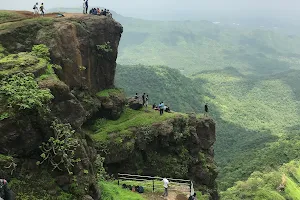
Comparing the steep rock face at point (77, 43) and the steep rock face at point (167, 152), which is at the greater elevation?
the steep rock face at point (77, 43)

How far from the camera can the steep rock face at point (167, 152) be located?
30.3 meters

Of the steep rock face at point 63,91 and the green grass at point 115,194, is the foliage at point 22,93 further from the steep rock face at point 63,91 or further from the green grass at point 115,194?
the green grass at point 115,194

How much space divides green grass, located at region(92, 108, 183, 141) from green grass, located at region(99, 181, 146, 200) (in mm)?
8108

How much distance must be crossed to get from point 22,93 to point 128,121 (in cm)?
1774

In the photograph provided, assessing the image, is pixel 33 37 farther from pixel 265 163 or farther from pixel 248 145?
pixel 248 145

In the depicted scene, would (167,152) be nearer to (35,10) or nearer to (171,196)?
(171,196)

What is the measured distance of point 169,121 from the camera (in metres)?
33.1

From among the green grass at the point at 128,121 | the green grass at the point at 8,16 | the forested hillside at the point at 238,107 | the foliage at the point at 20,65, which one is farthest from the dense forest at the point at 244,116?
the green grass at the point at 128,121

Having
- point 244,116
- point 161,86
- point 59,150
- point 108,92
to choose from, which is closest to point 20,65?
point 59,150

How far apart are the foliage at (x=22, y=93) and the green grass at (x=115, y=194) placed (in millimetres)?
6856

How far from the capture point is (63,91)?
A: 17844 mm

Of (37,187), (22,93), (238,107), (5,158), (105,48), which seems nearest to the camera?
(5,158)

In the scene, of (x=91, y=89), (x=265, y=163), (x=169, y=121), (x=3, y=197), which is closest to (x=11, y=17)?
(x=91, y=89)

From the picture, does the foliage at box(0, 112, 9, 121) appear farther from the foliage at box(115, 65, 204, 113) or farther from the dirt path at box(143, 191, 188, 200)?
the foliage at box(115, 65, 204, 113)
